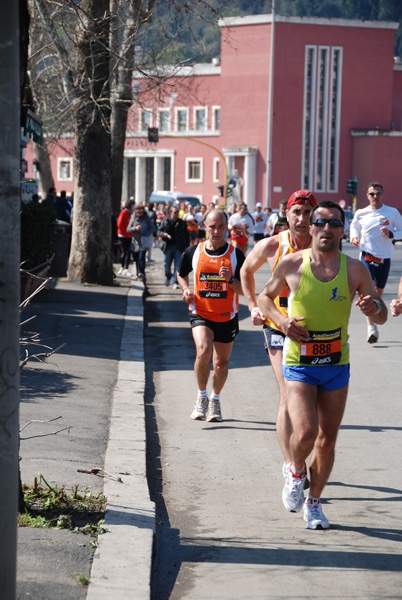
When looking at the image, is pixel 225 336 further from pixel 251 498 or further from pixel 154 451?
pixel 251 498

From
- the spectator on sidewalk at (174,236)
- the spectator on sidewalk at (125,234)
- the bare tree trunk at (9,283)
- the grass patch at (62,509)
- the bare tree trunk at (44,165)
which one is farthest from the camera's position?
the bare tree trunk at (44,165)

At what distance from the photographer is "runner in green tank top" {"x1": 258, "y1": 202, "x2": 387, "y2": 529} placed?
564 centimetres

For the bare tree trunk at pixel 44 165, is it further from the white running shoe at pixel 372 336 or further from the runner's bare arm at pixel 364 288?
the runner's bare arm at pixel 364 288

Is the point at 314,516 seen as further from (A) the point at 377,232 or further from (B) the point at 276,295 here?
(A) the point at 377,232

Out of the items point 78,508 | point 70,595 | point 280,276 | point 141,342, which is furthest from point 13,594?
point 141,342

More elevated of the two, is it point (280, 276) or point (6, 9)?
point (6, 9)

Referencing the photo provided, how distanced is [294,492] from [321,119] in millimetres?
78607

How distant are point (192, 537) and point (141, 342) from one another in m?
8.00

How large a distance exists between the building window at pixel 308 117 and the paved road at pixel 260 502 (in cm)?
7145

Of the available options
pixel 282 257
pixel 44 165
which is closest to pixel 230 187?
pixel 44 165

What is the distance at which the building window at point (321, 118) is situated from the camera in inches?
3209

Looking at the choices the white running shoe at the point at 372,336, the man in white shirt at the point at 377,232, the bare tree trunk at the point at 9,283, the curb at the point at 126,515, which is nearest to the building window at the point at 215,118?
the man in white shirt at the point at 377,232

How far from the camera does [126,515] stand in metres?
5.58

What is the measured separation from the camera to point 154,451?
7.69 meters
